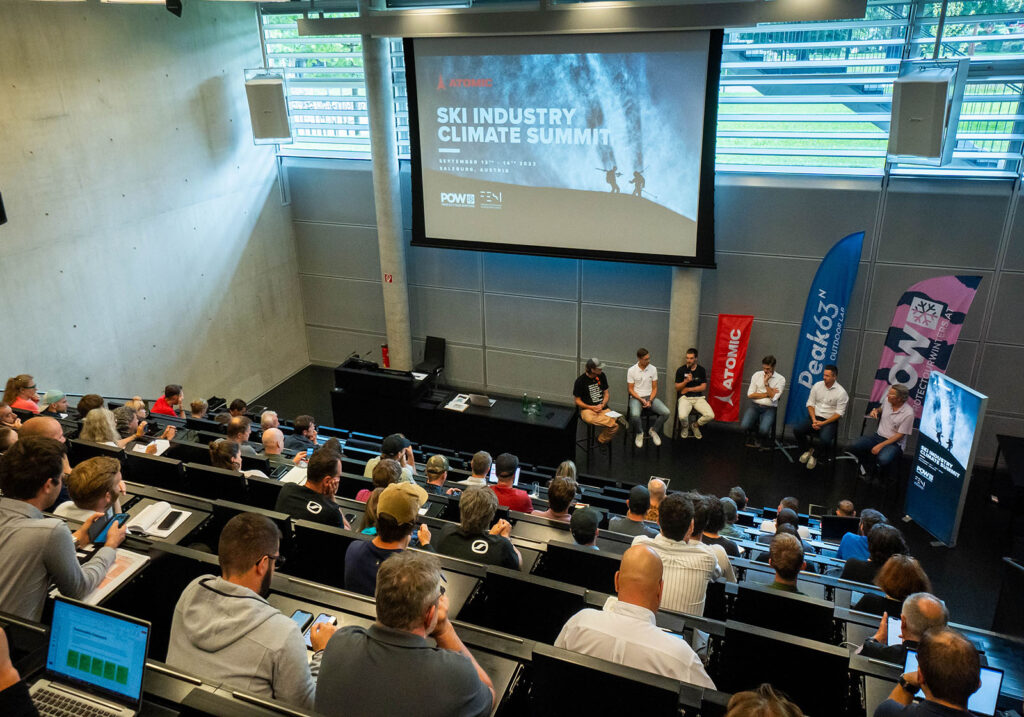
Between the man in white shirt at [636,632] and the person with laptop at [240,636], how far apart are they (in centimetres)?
102

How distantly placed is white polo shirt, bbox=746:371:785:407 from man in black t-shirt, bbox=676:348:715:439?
0.53 m

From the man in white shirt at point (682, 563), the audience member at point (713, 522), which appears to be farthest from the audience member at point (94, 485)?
the audience member at point (713, 522)

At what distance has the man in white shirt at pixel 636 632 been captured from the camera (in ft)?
8.72

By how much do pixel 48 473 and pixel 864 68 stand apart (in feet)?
26.0

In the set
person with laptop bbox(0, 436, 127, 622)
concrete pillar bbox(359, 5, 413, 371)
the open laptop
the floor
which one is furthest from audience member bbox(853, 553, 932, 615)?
concrete pillar bbox(359, 5, 413, 371)

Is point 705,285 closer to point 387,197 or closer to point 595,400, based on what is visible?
point 595,400

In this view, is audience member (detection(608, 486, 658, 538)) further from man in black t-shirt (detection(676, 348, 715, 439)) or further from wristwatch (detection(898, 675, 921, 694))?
man in black t-shirt (detection(676, 348, 715, 439))

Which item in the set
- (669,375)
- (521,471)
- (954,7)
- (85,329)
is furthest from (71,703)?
(954,7)

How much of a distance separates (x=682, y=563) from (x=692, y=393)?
5.01 meters

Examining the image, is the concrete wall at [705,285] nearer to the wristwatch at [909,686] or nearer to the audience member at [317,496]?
the audience member at [317,496]

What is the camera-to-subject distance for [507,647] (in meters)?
2.71

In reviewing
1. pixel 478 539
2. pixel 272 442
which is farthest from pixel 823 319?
pixel 272 442

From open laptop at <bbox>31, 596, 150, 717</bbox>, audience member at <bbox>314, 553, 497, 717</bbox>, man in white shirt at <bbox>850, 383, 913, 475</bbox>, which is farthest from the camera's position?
man in white shirt at <bbox>850, 383, 913, 475</bbox>

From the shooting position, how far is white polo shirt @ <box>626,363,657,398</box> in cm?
837
